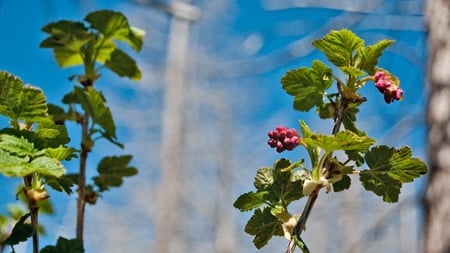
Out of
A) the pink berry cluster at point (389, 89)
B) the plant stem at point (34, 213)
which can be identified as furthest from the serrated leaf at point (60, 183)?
the pink berry cluster at point (389, 89)

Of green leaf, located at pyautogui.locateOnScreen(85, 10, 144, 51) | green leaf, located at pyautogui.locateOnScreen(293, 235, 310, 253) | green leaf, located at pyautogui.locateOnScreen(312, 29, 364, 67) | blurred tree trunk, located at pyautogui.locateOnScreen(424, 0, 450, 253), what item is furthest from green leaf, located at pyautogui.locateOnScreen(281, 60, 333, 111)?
blurred tree trunk, located at pyautogui.locateOnScreen(424, 0, 450, 253)

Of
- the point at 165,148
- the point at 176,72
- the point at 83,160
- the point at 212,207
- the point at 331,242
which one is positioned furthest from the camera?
the point at 331,242

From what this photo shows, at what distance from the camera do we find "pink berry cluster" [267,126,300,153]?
355 millimetres

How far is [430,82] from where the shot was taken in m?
1.55

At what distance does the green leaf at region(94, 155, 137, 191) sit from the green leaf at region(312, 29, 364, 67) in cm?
28

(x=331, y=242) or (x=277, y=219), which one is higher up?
(x=331, y=242)

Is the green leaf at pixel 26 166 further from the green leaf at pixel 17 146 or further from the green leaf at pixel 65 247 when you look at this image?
the green leaf at pixel 65 247

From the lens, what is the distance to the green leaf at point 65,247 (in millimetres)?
448

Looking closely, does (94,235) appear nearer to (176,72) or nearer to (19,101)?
(176,72)

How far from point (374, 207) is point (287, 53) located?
29.9 feet

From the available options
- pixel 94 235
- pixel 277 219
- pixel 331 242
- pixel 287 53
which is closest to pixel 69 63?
pixel 277 219

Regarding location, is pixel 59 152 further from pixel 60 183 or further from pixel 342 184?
→ pixel 342 184

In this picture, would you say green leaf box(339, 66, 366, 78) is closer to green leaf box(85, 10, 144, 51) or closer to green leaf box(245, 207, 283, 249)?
green leaf box(245, 207, 283, 249)

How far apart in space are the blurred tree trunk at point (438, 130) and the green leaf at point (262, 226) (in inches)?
38.2
